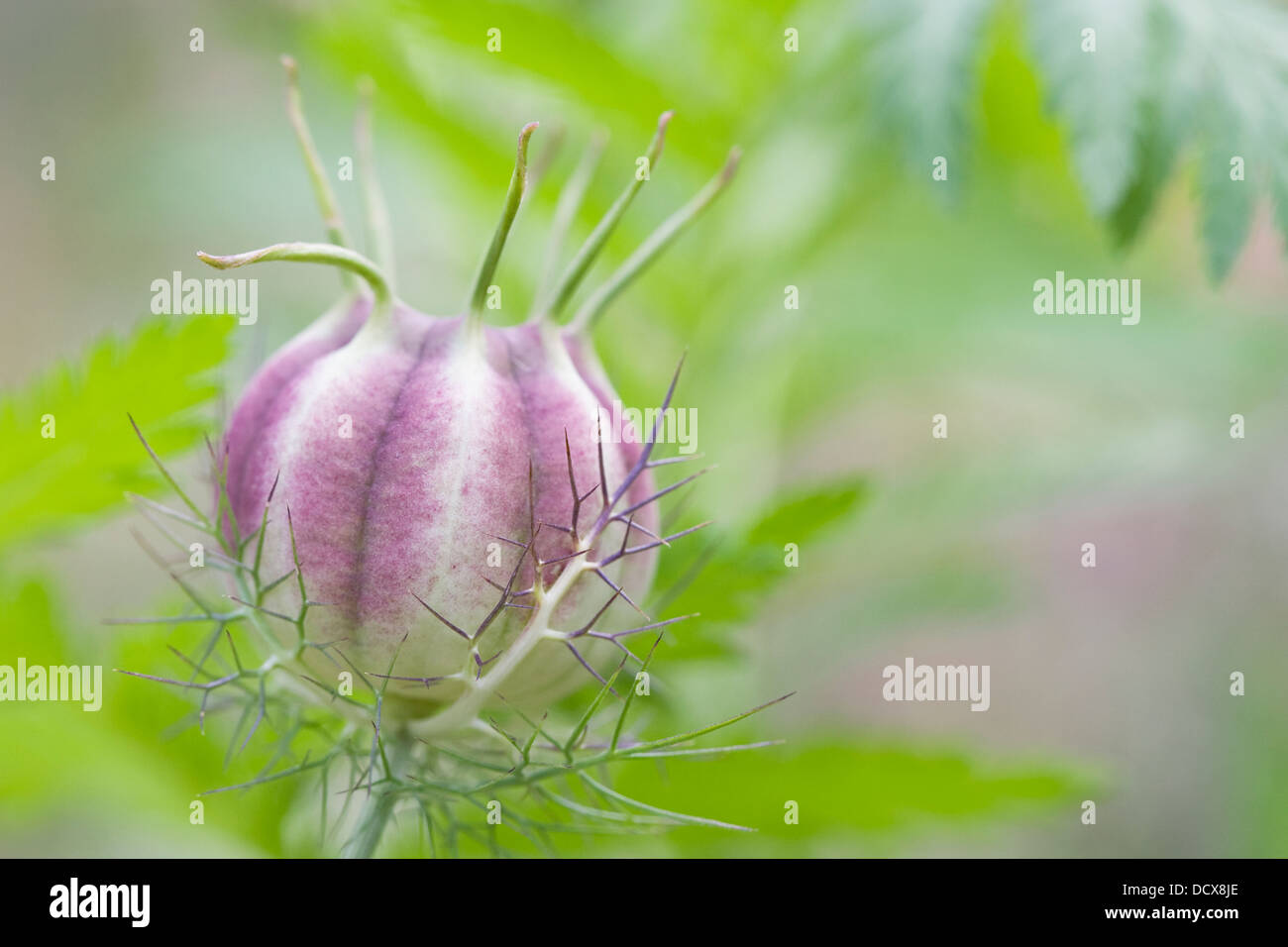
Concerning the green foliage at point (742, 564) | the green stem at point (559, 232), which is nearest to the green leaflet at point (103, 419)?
the green stem at point (559, 232)

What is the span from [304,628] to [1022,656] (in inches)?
99.4

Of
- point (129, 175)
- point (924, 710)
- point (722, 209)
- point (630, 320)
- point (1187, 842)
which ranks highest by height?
point (129, 175)

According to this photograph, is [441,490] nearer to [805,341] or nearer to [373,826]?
[373,826]

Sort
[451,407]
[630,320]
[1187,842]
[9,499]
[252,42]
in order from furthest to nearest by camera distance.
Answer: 1. [1187,842]
2. [252,42]
3. [630,320]
4. [9,499]
5. [451,407]

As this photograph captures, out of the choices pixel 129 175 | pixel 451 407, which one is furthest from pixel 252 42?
pixel 451 407

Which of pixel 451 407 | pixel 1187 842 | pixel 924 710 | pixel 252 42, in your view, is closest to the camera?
pixel 451 407

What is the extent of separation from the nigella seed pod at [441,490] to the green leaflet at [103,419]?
0.10 metres

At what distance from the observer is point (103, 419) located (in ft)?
2.07

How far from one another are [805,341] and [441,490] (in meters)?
0.79

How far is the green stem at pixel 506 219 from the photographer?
44cm

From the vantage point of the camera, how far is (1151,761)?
98.7 inches

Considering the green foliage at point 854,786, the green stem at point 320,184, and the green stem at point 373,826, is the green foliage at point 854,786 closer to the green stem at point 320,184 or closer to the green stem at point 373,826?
the green stem at point 373,826

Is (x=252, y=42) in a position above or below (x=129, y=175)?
above
